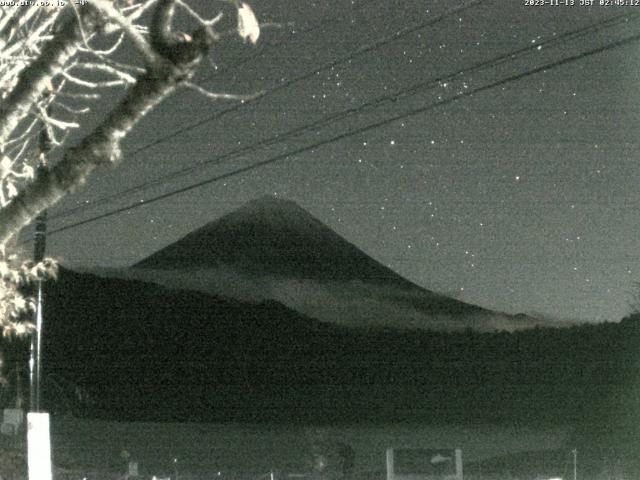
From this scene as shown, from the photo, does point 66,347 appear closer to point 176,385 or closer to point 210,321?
point 176,385

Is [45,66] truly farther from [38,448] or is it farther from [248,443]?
[248,443]

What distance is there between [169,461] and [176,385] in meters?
18.4

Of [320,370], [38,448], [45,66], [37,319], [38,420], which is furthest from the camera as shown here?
[320,370]

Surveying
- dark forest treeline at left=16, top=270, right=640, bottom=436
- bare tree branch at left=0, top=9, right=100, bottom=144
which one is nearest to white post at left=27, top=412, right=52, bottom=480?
bare tree branch at left=0, top=9, right=100, bottom=144

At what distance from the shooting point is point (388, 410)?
59.9m

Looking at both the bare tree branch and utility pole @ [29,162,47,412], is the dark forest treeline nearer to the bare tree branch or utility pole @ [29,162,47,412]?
utility pole @ [29,162,47,412]

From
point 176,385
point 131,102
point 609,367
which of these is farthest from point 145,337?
point 131,102

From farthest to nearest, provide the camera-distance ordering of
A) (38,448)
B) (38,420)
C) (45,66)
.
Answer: (38,420) < (38,448) < (45,66)


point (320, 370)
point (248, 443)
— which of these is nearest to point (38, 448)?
point (248, 443)

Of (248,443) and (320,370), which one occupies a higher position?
(320,370)

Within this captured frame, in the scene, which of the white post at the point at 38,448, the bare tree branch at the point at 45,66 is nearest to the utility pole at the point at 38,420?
the white post at the point at 38,448

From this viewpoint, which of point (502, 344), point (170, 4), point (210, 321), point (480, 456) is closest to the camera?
point (170, 4)

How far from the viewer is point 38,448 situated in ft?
55.5

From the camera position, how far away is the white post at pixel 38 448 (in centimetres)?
1656
